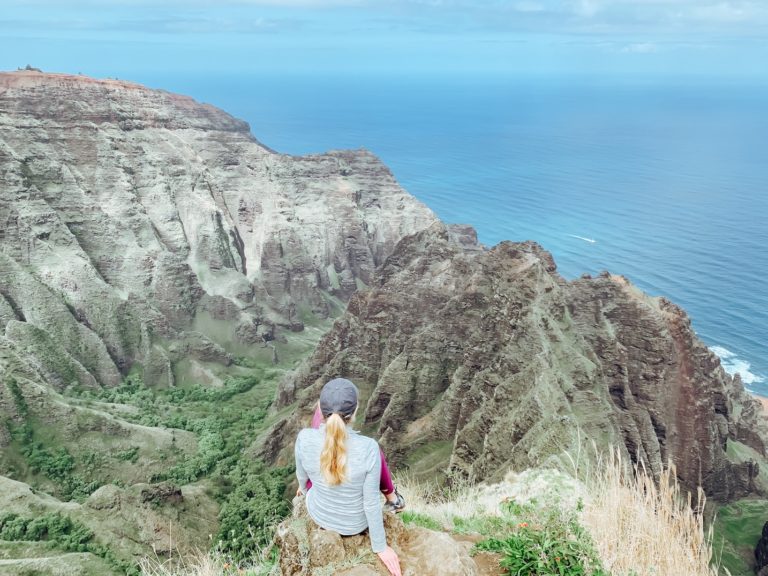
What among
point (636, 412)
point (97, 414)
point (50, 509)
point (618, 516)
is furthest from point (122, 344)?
point (618, 516)

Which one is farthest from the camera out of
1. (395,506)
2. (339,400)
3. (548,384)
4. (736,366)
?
(736,366)

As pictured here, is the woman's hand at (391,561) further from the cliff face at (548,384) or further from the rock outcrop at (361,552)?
the cliff face at (548,384)

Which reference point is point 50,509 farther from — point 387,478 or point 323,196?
point 323,196

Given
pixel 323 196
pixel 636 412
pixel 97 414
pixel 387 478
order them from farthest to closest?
pixel 323 196 → pixel 97 414 → pixel 636 412 → pixel 387 478

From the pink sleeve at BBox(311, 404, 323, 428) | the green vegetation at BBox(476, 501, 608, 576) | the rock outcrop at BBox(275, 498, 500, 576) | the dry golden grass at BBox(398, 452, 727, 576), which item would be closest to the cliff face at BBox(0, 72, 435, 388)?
the rock outcrop at BBox(275, 498, 500, 576)

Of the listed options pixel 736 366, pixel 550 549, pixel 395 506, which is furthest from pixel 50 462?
pixel 736 366

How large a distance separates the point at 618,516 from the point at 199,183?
381 ft

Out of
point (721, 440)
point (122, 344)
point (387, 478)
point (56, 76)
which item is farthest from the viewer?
point (56, 76)

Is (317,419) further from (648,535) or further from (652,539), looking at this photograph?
(648,535)

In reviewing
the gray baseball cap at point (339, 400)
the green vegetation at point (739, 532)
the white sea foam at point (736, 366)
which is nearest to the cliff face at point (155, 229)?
the white sea foam at point (736, 366)

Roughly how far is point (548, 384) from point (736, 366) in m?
76.4

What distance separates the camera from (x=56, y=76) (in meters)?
113

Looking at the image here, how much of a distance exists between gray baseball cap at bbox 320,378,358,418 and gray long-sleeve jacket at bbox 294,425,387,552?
42cm

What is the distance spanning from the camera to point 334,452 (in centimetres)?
930
